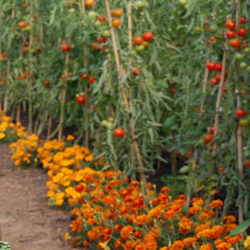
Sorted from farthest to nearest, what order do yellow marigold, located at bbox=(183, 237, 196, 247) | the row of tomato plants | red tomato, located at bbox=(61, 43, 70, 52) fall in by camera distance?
red tomato, located at bbox=(61, 43, 70, 52) < the row of tomato plants < yellow marigold, located at bbox=(183, 237, 196, 247)

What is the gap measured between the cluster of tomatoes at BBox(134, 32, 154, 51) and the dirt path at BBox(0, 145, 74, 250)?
109cm

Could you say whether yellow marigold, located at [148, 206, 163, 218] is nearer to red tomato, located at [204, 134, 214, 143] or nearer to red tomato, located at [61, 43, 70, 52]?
red tomato, located at [204, 134, 214, 143]

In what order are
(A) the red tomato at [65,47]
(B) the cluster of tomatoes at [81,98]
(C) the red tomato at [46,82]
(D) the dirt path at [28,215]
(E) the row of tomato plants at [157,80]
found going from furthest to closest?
(C) the red tomato at [46,82] → (A) the red tomato at [65,47] → (B) the cluster of tomatoes at [81,98] → (D) the dirt path at [28,215] → (E) the row of tomato plants at [157,80]

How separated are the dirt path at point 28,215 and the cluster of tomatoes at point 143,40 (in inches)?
42.7

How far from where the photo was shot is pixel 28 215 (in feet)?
10.3

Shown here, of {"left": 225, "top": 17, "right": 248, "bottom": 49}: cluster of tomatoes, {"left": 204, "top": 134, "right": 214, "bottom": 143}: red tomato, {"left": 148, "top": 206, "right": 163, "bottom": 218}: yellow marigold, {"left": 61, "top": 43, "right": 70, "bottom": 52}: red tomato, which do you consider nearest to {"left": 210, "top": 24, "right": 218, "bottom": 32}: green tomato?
{"left": 225, "top": 17, "right": 248, "bottom": 49}: cluster of tomatoes

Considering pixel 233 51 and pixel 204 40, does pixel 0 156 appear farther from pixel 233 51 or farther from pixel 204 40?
pixel 233 51

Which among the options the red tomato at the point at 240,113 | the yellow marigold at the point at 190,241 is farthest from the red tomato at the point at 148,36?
the yellow marigold at the point at 190,241

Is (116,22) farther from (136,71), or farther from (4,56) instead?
(4,56)

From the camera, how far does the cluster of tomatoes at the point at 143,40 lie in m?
3.03

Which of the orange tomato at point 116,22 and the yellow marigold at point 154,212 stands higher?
the orange tomato at point 116,22

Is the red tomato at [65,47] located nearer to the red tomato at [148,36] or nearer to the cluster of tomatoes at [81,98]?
the cluster of tomatoes at [81,98]

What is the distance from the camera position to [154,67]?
3660 mm

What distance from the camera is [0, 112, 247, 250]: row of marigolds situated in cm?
236
